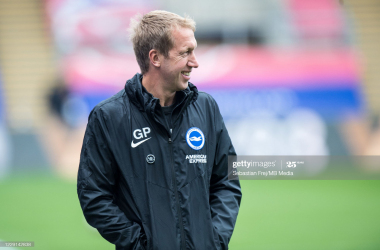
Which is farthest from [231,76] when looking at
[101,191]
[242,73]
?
[101,191]

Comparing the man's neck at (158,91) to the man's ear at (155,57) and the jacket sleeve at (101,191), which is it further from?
the jacket sleeve at (101,191)

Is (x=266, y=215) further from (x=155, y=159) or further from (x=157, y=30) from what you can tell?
(x=157, y=30)

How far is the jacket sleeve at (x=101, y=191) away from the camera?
1.67 m

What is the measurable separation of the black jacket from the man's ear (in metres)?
0.09

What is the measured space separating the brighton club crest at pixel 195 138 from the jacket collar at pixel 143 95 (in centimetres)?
11

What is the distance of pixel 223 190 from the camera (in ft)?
6.17

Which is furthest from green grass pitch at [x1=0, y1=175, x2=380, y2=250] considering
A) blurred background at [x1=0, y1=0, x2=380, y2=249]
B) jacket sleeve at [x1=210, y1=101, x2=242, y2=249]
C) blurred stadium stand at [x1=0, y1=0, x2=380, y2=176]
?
jacket sleeve at [x1=210, y1=101, x2=242, y2=249]

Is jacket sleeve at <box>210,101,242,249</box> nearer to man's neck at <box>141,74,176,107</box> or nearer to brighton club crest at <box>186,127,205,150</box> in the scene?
brighton club crest at <box>186,127,205,150</box>

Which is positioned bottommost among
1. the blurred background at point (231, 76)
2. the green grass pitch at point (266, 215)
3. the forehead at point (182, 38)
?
the green grass pitch at point (266, 215)

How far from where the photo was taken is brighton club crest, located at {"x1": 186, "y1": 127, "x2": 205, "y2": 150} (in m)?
1.75

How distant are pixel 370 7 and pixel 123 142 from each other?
26.1 feet

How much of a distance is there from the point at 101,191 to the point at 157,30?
0.63 meters

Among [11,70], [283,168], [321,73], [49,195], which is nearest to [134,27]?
[49,195]

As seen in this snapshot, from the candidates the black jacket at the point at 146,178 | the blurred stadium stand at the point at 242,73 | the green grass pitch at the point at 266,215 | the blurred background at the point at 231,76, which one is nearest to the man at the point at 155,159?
the black jacket at the point at 146,178
